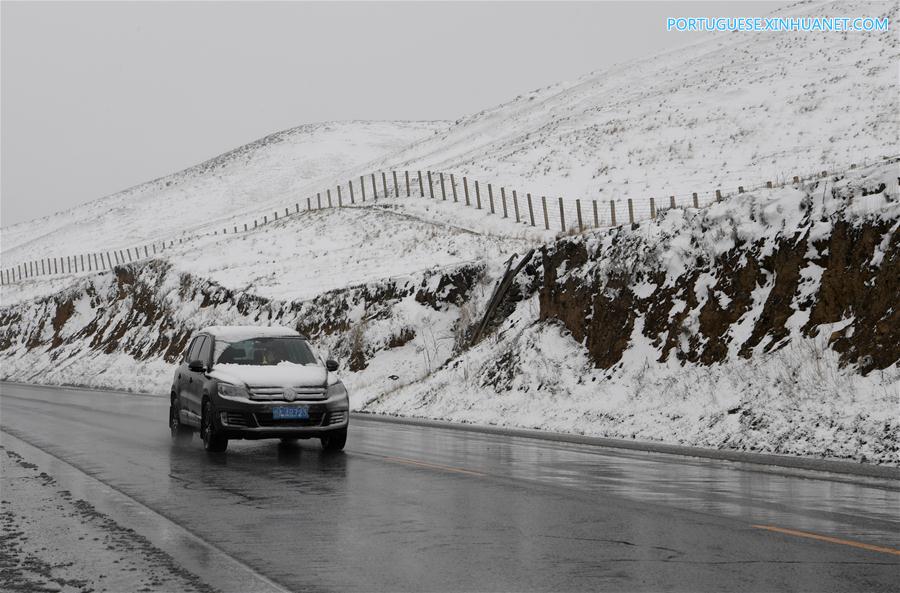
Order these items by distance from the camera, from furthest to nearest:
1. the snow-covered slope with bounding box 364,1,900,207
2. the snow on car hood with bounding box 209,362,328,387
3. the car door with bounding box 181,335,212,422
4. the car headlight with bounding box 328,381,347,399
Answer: the snow-covered slope with bounding box 364,1,900,207 → the car door with bounding box 181,335,212,422 → the car headlight with bounding box 328,381,347,399 → the snow on car hood with bounding box 209,362,328,387

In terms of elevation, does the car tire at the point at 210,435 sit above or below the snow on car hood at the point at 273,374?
below

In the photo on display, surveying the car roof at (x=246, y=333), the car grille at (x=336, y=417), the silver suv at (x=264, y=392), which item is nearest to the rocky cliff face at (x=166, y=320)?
the car roof at (x=246, y=333)

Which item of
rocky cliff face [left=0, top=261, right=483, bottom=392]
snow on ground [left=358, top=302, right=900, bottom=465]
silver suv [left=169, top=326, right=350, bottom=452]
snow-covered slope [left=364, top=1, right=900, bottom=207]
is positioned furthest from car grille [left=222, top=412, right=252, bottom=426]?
snow-covered slope [left=364, top=1, right=900, bottom=207]

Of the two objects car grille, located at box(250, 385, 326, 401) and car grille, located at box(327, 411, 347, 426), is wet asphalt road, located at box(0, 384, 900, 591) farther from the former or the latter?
car grille, located at box(250, 385, 326, 401)

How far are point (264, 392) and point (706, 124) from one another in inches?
2364

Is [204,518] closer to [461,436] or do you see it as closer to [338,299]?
[461,436]

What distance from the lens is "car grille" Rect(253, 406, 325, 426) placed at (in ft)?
53.0

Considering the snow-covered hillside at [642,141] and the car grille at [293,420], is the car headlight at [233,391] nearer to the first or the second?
the car grille at [293,420]

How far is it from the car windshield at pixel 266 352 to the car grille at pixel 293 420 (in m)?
1.36

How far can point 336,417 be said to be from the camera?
16641 millimetres

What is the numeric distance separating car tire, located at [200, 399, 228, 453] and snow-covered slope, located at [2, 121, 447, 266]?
7998 centimetres

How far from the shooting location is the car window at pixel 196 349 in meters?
18.9

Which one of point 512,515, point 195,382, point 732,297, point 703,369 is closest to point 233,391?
point 195,382

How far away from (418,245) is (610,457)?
4062cm
